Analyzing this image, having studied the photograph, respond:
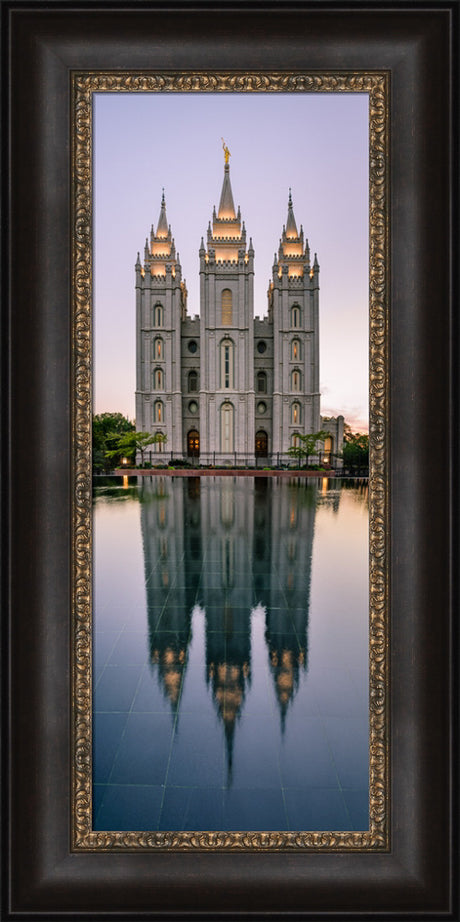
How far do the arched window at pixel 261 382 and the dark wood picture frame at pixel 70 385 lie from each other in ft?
126

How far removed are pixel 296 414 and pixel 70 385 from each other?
1451 inches

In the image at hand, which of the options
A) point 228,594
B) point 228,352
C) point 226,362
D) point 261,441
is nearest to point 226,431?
point 261,441

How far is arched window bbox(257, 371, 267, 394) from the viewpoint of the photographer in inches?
1564

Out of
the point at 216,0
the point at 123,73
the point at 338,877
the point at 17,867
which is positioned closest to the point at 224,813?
the point at 338,877

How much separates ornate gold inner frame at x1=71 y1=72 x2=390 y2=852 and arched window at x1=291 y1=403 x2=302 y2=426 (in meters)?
36.2

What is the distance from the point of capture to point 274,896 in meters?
1.43

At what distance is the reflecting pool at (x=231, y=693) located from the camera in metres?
1.87

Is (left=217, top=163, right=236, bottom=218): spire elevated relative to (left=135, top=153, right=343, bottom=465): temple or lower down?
elevated

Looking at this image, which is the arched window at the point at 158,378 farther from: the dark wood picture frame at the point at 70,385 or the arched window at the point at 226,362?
the dark wood picture frame at the point at 70,385

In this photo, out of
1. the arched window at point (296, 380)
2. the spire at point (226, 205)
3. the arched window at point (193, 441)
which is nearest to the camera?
the arched window at point (296, 380)

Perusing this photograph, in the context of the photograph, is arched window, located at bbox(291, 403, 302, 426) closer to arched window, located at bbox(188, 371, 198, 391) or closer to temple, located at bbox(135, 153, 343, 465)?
temple, located at bbox(135, 153, 343, 465)

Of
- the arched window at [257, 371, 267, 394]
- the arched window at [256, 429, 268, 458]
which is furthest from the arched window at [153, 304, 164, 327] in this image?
the arched window at [256, 429, 268, 458]

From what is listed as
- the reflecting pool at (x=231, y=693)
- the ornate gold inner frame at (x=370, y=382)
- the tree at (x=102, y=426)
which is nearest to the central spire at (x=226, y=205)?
the tree at (x=102, y=426)

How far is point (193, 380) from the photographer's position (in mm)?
39906
